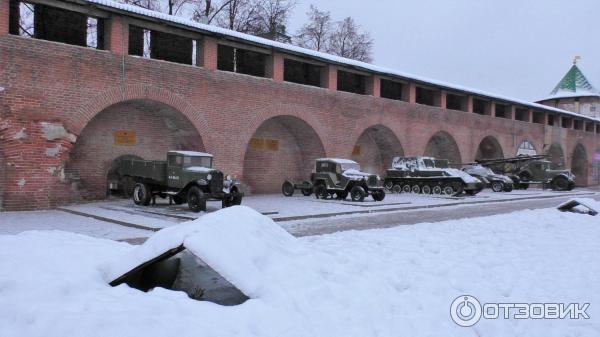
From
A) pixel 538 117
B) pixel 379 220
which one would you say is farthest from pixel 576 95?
pixel 379 220

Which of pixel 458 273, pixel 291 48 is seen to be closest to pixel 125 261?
pixel 458 273

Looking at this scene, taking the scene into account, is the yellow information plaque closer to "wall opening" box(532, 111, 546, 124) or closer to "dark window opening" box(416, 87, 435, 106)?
"dark window opening" box(416, 87, 435, 106)

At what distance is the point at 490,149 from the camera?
100 ft

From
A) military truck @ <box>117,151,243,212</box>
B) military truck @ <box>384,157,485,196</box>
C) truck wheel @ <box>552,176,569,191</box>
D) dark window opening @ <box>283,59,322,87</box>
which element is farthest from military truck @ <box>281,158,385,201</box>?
truck wheel @ <box>552,176,569,191</box>

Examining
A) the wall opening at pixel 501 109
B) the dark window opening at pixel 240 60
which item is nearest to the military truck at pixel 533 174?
the wall opening at pixel 501 109

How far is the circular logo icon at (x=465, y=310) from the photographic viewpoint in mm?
4199

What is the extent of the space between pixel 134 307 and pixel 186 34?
13.7 meters

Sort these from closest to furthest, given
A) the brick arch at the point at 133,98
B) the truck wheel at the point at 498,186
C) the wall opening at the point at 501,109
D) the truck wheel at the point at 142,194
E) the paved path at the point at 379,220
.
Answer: the paved path at the point at 379,220, the brick arch at the point at 133,98, the truck wheel at the point at 142,194, the truck wheel at the point at 498,186, the wall opening at the point at 501,109

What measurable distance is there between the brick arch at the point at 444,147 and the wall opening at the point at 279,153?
8707mm

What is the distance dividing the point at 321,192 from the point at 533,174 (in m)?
16.6

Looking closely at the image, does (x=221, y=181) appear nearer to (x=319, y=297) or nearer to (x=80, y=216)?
(x=80, y=216)

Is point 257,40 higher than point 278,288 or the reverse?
higher

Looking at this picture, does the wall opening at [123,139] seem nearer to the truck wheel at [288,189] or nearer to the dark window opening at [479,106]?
the truck wheel at [288,189]

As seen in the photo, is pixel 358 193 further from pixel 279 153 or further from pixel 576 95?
pixel 576 95
